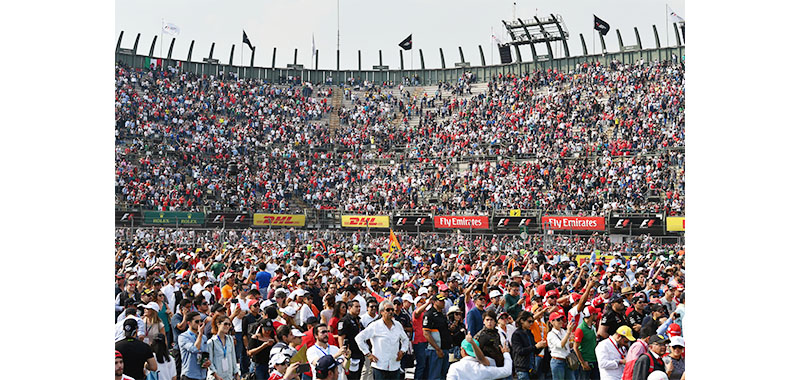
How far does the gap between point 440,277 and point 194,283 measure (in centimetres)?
463

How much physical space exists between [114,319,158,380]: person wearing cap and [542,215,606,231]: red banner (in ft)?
80.1

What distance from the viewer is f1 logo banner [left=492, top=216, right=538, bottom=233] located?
1243 inches

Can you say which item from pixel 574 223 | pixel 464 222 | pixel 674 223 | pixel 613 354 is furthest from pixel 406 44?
pixel 613 354

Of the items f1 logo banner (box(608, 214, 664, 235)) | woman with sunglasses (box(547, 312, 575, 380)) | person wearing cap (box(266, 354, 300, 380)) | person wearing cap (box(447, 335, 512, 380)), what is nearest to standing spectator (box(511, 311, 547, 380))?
woman with sunglasses (box(547, 312, 575, 380))

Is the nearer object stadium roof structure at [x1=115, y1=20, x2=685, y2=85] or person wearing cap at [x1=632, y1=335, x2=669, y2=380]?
person wearing cap at [x1=632, y1=335, x2=669, y2=380]

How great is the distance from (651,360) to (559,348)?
5.39 ft

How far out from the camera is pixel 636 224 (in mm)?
29516

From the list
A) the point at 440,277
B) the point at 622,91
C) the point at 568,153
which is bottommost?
the point at 440,277

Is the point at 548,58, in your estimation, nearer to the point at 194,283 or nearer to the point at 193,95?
the point at 193,95

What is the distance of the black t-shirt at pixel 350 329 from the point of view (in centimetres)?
879

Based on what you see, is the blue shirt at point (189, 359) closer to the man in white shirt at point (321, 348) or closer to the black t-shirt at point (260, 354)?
the black t-shirt at point (260, 354)

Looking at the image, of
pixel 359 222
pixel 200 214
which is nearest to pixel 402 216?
pixel 359 222

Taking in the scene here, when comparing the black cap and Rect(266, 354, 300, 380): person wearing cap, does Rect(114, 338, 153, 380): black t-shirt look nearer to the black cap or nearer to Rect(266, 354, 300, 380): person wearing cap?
the black cap
